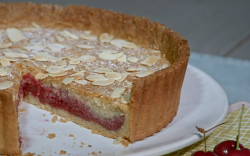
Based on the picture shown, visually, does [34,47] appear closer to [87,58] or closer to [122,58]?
[87,58]

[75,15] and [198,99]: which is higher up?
[75,15]

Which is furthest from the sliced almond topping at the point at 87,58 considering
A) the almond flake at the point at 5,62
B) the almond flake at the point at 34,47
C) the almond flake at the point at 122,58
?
the almond flake at the point at 5,62

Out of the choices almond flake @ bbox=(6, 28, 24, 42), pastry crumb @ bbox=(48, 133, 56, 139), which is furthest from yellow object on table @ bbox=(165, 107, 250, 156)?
almond flake @ bbox=(6, 28, 24, 42)

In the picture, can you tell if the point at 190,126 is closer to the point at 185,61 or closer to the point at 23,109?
the point at 185,61

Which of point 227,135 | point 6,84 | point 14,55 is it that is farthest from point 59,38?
point 227,135

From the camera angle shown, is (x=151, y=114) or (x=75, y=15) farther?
(x=75, y=15)

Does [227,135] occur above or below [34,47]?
below

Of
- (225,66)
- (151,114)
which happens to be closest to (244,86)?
(225,66)

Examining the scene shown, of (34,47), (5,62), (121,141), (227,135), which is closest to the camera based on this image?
(121,141)
